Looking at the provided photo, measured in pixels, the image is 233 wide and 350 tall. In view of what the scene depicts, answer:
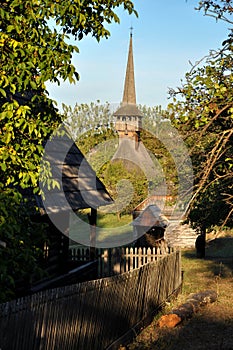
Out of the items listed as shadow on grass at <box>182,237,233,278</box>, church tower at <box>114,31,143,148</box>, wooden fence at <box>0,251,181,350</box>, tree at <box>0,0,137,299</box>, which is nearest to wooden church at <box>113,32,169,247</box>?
church tower at <box>114,31,143,148</box>

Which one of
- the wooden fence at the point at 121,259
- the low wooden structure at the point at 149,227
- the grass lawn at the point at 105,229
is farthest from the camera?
the grass lawn at the point at 105,229

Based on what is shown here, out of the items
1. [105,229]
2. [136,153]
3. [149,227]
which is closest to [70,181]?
[149,227]

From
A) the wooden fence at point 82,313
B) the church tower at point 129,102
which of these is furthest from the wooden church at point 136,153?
the wooden fence at point 82,313

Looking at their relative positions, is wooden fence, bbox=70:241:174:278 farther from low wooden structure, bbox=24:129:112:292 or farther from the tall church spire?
the tall church spire

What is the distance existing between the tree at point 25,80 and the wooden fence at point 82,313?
60 centimetres

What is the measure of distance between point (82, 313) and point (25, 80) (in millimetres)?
3220

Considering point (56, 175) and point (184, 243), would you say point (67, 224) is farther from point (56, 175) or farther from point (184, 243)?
point (184, 243)

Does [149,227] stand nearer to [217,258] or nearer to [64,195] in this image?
[217,258]

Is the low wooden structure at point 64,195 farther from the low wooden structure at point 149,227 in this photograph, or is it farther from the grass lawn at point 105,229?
the grass lawn at point 105,229

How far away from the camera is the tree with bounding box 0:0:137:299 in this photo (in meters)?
5.86

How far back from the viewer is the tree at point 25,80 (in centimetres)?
586

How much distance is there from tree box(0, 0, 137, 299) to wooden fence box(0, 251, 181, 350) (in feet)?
1.96

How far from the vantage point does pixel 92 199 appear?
43.2 ft

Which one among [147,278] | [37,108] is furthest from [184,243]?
[37,108]
